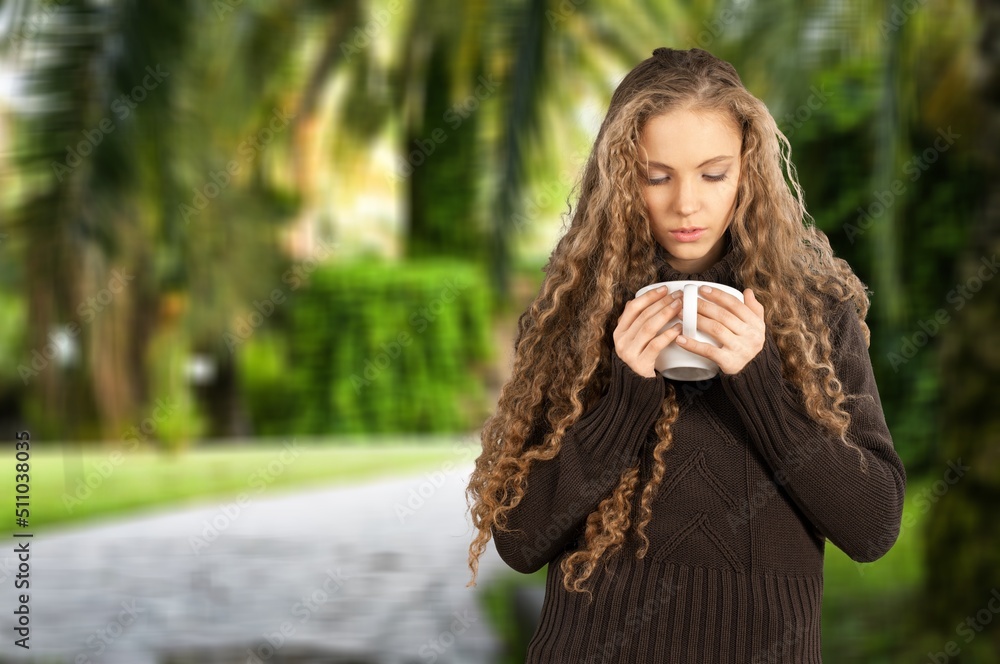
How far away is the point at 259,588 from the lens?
7105 millimetres

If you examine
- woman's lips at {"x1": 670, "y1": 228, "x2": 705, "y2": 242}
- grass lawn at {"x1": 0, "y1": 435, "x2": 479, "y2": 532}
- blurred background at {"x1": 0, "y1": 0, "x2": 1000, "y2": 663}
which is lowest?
grass lawn at {"x1": 0, "y1": 435, "x2": 479, "y2": 532}

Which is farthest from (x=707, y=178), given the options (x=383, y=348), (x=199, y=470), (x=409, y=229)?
(x=199, y=470)

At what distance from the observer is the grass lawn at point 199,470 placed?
12053 millimetres

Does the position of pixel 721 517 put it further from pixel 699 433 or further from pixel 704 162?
pixel 704 162

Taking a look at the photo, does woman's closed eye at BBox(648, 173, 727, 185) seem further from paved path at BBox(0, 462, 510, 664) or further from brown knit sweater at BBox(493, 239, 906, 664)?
paved path at BBox(0, 462, 510, 664)

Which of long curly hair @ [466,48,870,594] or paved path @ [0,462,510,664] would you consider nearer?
long curly hair @ [466,48,870,594]

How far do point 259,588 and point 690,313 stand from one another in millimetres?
6308

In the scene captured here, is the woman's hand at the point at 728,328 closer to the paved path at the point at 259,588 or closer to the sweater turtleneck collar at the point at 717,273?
the sweater turtleneck collar at the point at 717,273

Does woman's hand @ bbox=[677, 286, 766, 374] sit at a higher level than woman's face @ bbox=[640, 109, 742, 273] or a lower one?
lower

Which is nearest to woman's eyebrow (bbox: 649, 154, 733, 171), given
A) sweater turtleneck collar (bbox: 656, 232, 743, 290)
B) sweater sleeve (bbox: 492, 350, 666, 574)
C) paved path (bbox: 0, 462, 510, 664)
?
sweater turtleneck collar (bbox: 656, 232, 743, 290)

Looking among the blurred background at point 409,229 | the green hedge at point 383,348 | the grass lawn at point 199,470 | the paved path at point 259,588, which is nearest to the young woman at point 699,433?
the blurred background at point 409,229

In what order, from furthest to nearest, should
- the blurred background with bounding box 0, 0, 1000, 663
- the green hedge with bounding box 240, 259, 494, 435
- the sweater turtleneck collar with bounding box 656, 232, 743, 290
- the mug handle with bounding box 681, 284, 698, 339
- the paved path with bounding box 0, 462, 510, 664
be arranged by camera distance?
the green hedge with bounding box 240, 259, 494, 435, the paved path with bounding box 0, 462, 510, 664, the blurred background with bounding box 0, 0, 1000, 663, the sweater turtleneck collar with bounding box 656, 232, 743, 290, the mug handle with bounding box 681, 284, 698, 339

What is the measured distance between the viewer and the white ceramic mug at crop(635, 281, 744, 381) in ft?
4.13

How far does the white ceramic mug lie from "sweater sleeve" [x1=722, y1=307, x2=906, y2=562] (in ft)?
0.11
